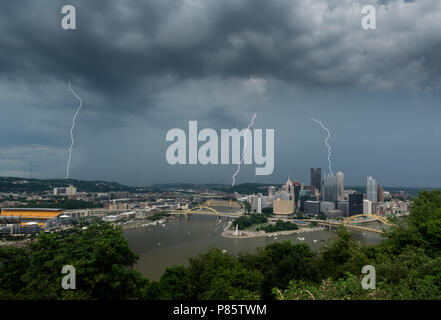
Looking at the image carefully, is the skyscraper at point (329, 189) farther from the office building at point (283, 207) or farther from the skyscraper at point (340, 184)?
the office building at point (283, 207)

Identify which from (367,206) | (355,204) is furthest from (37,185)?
(367,206)

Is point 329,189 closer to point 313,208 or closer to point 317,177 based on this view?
point 313,208

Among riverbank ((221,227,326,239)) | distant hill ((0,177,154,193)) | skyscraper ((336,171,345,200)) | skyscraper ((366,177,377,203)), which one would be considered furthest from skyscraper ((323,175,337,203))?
Result: distant hill ((0,177,154,193))

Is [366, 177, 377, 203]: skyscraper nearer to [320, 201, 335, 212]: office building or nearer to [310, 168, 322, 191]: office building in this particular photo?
[320, 201, 335, 212]: office building

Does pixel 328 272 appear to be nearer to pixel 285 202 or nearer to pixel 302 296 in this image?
pixel 302 296

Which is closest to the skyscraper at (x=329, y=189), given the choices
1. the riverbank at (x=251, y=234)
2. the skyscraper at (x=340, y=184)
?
the skyscraper at (x=340, y=184)
